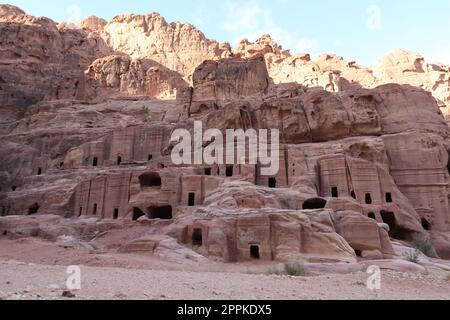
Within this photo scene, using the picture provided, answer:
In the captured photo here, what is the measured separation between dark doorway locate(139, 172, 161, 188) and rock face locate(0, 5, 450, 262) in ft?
0.34

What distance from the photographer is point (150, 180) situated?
116 ft

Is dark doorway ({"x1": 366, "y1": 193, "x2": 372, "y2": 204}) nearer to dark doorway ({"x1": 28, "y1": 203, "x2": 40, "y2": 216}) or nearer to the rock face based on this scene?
the rock face

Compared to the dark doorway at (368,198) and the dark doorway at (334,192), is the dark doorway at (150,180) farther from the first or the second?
the dark doorway at (368,198)

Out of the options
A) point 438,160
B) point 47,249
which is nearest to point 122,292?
point 47,249

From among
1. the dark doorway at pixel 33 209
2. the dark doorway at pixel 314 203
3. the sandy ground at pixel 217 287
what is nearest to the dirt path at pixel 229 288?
the sandy ground at pixel 217 287

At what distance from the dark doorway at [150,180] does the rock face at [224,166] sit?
10cm

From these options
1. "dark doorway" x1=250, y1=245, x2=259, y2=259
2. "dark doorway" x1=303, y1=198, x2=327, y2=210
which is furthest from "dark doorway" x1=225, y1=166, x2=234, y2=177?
"dark doorway" x1=250, y1=245, x2=259, y2=259

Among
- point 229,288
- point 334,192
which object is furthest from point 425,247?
point 229,288

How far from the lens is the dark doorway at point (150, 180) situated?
34.5 meters

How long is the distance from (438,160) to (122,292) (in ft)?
118

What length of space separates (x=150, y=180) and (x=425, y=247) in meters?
23.3

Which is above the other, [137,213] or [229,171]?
[229,171]

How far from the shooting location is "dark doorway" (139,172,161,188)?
34.5m

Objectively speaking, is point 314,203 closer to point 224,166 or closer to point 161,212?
point 224,166
